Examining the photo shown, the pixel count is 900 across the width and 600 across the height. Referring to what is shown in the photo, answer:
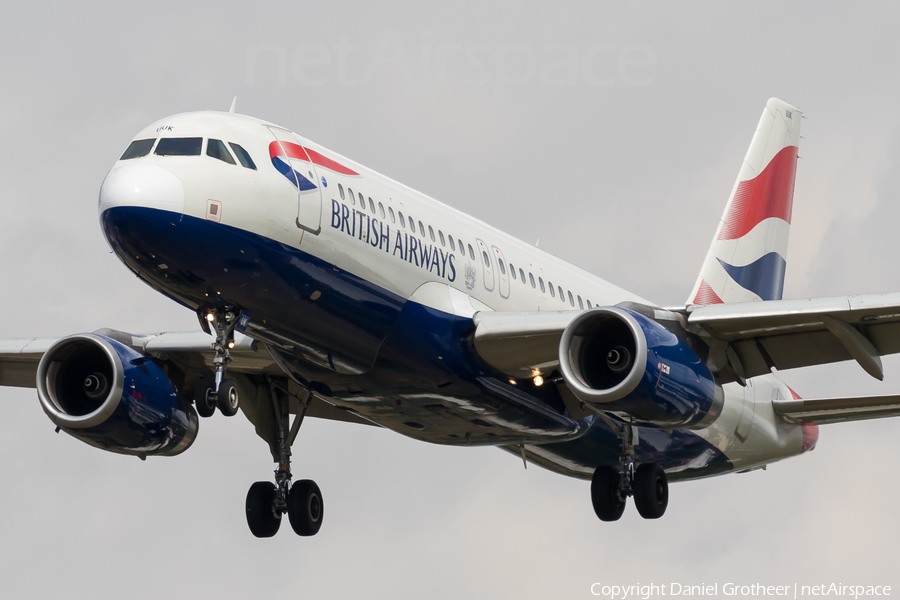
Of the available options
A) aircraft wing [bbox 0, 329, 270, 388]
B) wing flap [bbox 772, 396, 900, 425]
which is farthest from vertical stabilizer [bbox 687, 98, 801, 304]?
aircraft wing [bbox 0, 329, 270, 388]

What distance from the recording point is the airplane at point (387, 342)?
21219 mm

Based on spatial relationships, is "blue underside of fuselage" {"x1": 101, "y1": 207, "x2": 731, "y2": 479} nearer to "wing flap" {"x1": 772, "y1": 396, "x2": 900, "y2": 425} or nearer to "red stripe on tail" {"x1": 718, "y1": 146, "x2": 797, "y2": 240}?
"wing flap" {"x1": 772, "y1": 396, "x2": 900, "y2": 425}

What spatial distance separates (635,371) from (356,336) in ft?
15.5

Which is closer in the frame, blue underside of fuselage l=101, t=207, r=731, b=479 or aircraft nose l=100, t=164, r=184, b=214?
aircraft nose l=100, t=164, r=184, b=214

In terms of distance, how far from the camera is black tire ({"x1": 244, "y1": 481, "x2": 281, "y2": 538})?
28531 mm

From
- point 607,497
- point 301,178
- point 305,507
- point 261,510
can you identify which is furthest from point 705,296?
point 301,178

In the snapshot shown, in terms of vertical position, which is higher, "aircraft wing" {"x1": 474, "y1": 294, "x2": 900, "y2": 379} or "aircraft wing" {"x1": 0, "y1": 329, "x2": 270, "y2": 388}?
"aircraft wing" {"x1": 474, "y1": 294, "x2": 900, "y2": 379}

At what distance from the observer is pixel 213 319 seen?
21828 millimetres

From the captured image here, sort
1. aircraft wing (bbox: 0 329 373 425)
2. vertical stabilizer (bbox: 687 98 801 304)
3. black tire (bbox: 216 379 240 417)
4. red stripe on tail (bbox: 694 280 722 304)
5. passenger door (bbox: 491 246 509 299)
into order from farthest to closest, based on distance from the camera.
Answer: vertical stabilizer (bbox: 687 98 801 304) < red stripe on tail (bbox: 694 280 722 304) < aircraft wing (bbox: 0 329 373 425) < passenger door (bbox: 491 246 509 299) < black tire (bbox: 216 379 240 417)

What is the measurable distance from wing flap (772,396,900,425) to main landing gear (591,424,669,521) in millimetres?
4391

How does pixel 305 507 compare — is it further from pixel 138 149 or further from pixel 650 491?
pixel 138 149

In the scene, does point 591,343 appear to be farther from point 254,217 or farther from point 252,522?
point 252,522

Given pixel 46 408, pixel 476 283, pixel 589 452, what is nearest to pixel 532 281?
pixel 476 283

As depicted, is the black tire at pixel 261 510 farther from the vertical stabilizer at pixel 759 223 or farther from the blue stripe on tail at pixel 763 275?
the blue stripe on tail at pixel 763 275
